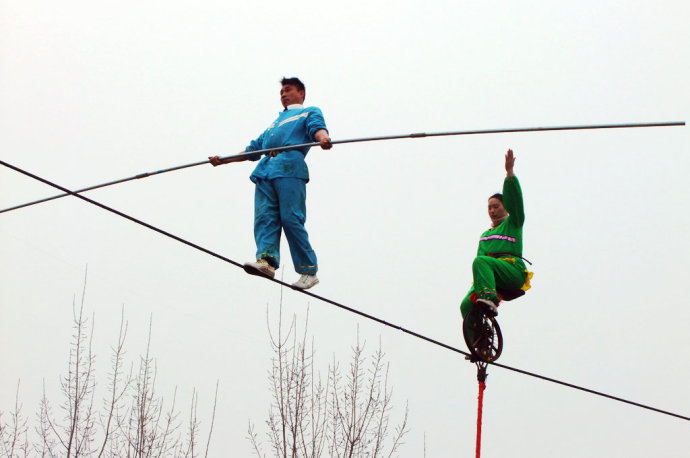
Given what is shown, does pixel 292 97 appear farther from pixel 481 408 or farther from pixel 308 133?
pixel 481 408

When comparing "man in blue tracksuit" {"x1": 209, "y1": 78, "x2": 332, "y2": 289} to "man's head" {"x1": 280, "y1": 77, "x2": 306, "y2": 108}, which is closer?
"man in blue tracksuit" {"x1": 209, "y1": 78, "x2": 332, "y2": 289}

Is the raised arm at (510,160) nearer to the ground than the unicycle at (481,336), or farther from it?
farther from it

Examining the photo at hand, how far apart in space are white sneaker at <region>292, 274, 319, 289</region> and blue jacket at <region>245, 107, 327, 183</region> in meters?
0.66

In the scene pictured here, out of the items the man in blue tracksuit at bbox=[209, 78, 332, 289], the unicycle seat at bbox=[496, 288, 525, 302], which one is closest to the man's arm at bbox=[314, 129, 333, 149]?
the man in blue tracksuit at bbox=[209, 78, 332, 289]

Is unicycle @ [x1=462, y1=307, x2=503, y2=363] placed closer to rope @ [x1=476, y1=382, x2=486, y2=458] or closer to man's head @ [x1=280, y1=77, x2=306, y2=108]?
rope @ [x1=476, y1=382, x2=486, y2=458]

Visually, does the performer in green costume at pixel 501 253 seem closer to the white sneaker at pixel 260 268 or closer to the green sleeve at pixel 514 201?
the green sleeve at pixel 514 201

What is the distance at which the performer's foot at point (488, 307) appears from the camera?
588cm

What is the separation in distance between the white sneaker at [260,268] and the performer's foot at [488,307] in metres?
1.50

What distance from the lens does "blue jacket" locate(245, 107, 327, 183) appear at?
5527mm

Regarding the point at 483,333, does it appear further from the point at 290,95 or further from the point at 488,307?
the point at 290,95

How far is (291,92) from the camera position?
578cm

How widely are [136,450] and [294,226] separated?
598cm

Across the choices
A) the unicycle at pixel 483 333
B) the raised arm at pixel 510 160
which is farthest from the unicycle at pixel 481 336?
the raised arm at pixel 510 160

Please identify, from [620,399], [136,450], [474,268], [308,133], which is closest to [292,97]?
[308,133]
